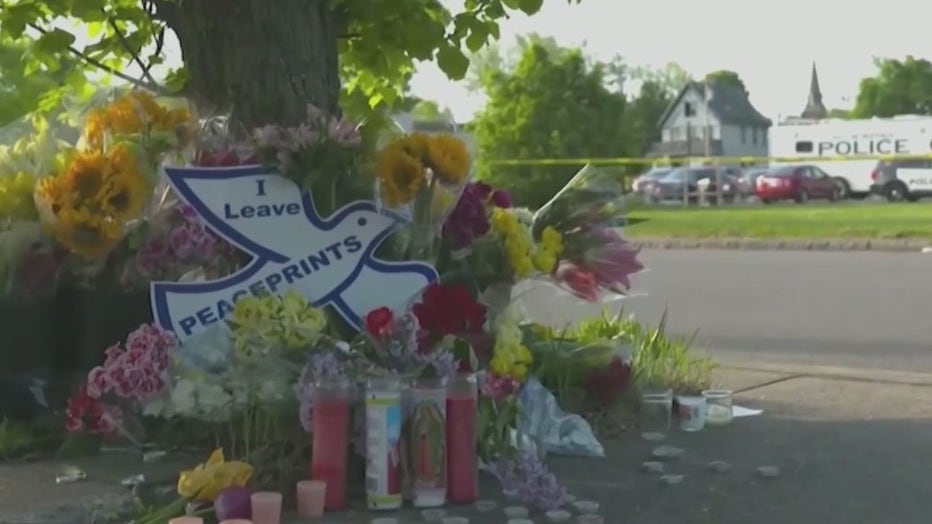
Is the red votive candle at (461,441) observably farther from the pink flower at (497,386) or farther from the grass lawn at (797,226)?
the grass lawn at (797,226)

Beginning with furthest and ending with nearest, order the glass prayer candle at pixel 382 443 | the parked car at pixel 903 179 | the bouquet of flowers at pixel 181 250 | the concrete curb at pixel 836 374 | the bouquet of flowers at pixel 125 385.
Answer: the parked car at pixel 903 179 < the concrete curb at pixel 836 374 < the bouquet of flowers at pixel 181 250 < the bouquet of flowers at pixel 125 385 < the glass prayer candle at pixel 382 443

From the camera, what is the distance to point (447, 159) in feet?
18.9

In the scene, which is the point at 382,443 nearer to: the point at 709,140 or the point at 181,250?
the point at 181,250

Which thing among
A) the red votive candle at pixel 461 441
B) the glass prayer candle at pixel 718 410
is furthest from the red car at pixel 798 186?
the red votive candle at pixel 461 441

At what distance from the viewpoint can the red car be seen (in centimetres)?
4856

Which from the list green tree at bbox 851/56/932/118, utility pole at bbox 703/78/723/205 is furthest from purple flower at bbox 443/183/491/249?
green tree at bbox 851/56/932/118

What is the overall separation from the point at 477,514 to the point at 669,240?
19485 mm

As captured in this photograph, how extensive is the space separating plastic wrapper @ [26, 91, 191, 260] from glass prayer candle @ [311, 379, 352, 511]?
143 cm

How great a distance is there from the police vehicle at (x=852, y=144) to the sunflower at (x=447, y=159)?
41798mm

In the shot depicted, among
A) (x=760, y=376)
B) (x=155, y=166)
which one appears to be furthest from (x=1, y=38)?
(x=760, y=376)

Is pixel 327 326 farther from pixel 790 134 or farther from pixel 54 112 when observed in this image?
pixel 790 134

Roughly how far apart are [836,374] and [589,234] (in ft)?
8.08

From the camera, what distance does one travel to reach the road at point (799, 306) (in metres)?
10.3

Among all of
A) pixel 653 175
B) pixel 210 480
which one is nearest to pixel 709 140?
pixel 653 175
